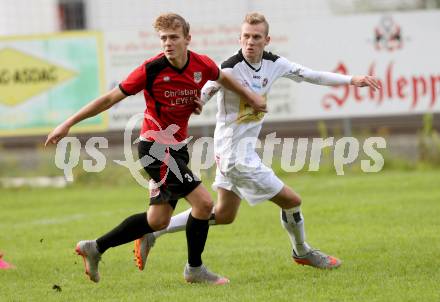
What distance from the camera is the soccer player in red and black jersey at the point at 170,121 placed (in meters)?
6.67

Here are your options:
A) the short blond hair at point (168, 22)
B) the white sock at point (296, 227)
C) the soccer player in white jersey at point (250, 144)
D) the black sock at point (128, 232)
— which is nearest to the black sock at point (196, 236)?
the black sock at point (128, 232)

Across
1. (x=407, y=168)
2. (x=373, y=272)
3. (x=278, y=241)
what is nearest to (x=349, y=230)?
(x=278, y=241)

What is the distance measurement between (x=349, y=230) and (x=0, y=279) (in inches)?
141

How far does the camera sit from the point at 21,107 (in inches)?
647

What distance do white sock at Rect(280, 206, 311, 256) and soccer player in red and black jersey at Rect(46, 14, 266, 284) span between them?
0.76m

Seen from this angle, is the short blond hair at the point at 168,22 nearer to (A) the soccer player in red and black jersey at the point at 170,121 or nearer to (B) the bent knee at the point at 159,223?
(A) the soccer player in red and black jersey at the point at 170,121

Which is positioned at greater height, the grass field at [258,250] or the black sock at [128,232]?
the black sock at [128,232]

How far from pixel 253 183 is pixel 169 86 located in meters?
1.02

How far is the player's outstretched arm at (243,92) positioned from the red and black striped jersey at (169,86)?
0.22 feet

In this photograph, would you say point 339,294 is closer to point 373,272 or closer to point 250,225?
point 373,272

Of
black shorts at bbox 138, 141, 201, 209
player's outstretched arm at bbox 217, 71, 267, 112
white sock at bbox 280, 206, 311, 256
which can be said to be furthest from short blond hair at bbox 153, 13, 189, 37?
white sock at bbox 280, 206, 311, 256

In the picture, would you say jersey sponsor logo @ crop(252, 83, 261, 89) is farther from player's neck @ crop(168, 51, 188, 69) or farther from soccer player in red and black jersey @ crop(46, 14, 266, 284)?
player's neck @ crop(168, 51, 188, 69)

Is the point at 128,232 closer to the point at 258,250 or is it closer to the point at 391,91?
the point at 258,250

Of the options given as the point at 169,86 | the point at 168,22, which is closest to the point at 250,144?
the point at 169,86
